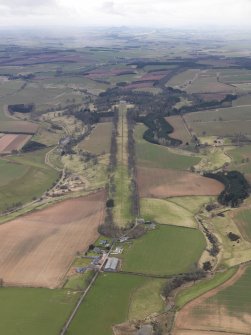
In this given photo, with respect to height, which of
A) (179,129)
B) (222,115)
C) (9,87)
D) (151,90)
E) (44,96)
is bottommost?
(179,129)

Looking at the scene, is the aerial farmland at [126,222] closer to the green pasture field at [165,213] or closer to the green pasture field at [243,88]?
the green pasture field at [165,213]

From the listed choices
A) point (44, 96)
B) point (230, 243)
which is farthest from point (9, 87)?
point (230, 243)

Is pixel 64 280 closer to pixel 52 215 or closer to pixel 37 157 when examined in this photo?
pixel 52 215

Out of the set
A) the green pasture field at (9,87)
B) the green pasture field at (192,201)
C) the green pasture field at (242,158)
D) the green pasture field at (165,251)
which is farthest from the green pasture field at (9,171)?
the green pasture field at (9,87)

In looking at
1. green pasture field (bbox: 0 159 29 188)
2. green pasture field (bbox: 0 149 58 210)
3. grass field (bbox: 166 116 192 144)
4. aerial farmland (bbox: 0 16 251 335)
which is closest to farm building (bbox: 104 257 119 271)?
aerial farmland (bbox: 0 16 251 335)

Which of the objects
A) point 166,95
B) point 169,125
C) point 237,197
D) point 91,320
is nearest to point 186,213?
point 237,197

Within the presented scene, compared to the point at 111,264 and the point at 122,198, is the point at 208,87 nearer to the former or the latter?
the point at 122,198
